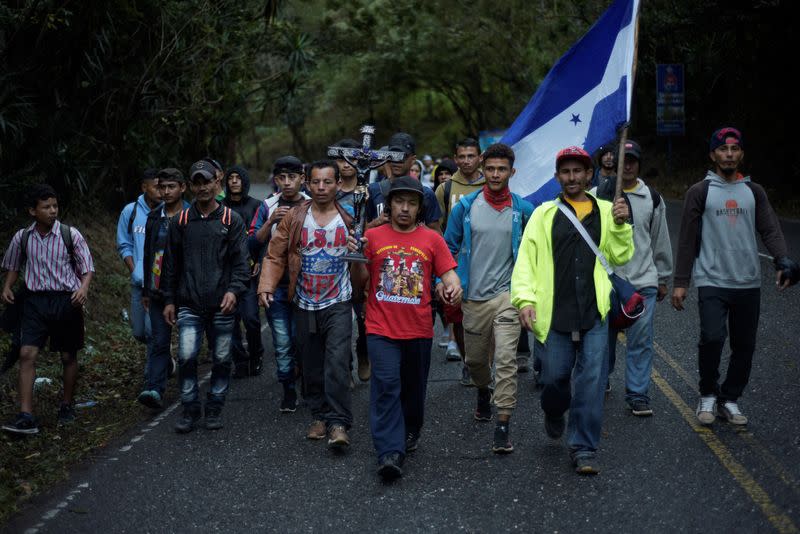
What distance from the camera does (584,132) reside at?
762 cm

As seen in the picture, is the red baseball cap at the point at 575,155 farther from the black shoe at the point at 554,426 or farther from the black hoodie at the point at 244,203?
the black hoodie at the point at 244,203

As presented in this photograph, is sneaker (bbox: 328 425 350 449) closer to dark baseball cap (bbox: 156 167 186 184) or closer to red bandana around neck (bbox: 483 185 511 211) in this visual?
red bandana around neck (bbox: 483 185 511 211)

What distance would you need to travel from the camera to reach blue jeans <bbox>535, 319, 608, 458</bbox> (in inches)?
242

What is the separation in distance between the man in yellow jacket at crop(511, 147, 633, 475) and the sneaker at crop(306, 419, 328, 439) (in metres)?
1.80

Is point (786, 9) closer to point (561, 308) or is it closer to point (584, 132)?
point (584, 132)

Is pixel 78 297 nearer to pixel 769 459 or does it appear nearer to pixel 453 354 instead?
pixel 453 354

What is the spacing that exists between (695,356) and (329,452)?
169 inches

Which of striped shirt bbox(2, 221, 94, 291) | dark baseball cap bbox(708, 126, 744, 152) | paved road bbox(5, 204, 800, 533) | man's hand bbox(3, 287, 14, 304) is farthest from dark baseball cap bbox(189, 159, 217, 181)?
dark baseball cap bbox(708, 126, 744, 152)

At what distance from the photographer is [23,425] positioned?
7637 millimetres

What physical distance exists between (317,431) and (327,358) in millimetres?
578

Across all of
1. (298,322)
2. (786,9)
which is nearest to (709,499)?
(298,322)

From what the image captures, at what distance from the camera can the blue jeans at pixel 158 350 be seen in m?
8.22

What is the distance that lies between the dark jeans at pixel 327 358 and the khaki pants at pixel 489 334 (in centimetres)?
85

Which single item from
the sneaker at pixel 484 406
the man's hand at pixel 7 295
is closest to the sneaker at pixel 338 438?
the sneaker at pixel 484 406
